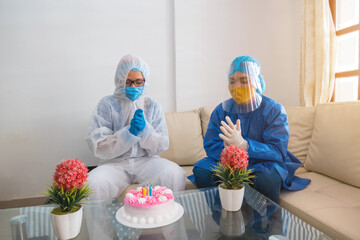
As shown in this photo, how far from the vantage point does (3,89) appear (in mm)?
2195

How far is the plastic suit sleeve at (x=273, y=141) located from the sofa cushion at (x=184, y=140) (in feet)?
2.38

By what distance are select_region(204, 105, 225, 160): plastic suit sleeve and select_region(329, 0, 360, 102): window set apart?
1.34 metres

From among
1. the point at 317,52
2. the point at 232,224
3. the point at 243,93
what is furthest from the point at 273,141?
the point at 317,52

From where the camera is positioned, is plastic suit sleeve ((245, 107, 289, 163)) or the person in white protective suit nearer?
plastic suit sleeve ((245, 107, 289, 163))

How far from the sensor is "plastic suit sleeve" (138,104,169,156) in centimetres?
166

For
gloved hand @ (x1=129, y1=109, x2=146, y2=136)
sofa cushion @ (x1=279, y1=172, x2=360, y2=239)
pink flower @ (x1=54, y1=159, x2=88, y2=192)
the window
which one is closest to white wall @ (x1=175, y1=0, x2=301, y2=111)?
the window

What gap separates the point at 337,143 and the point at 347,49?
3.72 feet

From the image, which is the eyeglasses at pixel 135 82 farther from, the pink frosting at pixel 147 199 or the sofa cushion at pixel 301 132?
the sofa cushion at pixel 301 132

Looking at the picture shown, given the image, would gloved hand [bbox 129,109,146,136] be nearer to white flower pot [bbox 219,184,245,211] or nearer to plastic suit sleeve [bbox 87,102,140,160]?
plastic suit sleeve [bbox 87,102,140,160]

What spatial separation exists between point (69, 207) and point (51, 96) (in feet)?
5.27

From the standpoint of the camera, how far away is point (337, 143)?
1584mm

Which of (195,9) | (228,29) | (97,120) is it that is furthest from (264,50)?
(97,120)

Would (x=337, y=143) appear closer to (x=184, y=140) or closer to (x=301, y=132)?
(x=301, y=132)

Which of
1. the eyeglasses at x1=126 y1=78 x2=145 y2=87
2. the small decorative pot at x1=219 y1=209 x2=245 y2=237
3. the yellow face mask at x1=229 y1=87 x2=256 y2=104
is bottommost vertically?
the small decorative pot at x1=219 y1=209 x2=245 y2=237
